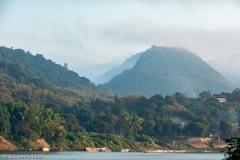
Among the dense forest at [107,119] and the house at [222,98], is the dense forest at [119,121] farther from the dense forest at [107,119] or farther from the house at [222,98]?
the house at [222,98]

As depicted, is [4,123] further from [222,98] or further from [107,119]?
[222,98]

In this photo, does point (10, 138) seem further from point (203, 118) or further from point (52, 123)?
point (203, 118)

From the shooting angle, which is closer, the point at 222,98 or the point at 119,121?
the point at 119,121

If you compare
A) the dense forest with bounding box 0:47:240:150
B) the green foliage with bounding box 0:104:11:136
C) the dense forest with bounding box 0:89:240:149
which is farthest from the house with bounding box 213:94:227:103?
the green foliage with bounding box 0:104:11:136

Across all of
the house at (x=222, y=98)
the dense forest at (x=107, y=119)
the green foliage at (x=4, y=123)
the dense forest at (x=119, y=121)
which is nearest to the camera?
the green foliage at (x=4, y=123)

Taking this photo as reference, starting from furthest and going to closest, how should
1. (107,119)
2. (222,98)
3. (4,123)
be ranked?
1. (222,98)
2. (107,119)
3. (4,123)

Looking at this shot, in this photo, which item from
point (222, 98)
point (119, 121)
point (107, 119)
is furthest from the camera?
point (222, 98)

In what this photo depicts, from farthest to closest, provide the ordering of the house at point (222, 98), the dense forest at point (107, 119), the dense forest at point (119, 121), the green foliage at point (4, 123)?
1. the house at point (222, 98)
2. the dense forest at point (107, 119)
3. the dense forest at point (119, 121)
4. the green foliage at point (4, 123)

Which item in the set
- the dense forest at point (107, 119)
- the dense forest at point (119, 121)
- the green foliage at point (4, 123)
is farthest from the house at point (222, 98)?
the green foliage at point (4, 123)

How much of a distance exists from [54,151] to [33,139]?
4124mm

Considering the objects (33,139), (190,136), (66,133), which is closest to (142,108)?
(190,136)

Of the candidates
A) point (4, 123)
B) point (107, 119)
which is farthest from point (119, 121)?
point (4, 123)

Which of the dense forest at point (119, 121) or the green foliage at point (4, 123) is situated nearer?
the green foliage at point (4, 123)

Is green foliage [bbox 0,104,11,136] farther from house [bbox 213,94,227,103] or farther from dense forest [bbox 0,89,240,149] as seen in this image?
house [bbox 213,94,227,103]
